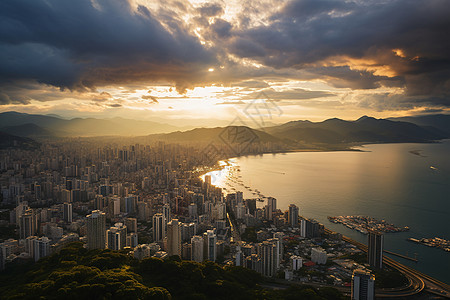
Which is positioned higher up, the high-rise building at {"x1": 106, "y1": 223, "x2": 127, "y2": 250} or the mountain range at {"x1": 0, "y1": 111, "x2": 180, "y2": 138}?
the mountain range at {"x1": 0, "y1": 111, "x2": 180, "y2": 138}

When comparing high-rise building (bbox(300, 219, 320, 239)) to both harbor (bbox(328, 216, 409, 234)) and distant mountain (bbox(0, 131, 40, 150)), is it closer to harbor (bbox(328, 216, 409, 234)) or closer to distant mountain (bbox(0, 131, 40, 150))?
harbor (bbox(328, 216, 409, 234))

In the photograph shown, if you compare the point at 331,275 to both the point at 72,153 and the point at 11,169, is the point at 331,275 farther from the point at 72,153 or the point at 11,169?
the point at 72,153

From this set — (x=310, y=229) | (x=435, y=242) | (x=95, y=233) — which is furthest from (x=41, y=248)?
(x=435, y=242)

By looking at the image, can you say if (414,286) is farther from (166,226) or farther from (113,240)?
(113,240)

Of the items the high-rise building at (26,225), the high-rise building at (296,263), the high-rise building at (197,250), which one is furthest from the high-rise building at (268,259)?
the high-rise building at (26,225)

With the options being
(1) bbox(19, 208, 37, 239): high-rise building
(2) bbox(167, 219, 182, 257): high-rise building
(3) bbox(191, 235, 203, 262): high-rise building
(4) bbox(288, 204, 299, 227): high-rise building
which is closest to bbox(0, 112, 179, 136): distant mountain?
(1) bbox(19, 208, 37, 239): high-rise building

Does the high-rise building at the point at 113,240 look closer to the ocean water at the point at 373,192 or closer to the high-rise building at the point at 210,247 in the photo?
the high-rise building at the point at 210,247
